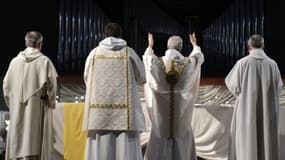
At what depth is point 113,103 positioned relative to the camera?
18.0 ft

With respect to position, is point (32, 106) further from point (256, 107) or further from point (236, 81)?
point (256, 107)

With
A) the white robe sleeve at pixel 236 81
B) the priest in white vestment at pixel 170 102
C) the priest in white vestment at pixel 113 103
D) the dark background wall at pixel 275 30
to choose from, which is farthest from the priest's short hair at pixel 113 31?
the dark background wall at pixel 275 30

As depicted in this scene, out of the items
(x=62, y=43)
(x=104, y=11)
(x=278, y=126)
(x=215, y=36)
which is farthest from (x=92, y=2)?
(x=278, y=126)

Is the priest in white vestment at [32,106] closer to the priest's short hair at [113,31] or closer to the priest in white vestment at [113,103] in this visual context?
the priest in white vestment at [113,103]

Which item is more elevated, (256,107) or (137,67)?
(137,67)

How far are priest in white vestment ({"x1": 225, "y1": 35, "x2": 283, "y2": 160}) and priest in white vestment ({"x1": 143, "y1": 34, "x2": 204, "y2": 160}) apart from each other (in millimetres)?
501

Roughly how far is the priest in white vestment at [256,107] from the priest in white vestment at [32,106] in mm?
1919

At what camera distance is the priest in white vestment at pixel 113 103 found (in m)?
5.45

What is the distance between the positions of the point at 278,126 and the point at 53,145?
250 cm

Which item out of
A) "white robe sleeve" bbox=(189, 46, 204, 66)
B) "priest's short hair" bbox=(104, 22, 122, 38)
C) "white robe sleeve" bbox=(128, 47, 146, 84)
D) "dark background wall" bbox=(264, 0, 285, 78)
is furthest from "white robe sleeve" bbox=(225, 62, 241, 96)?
"dark background wall" bbox=(264, 0, 285, 78)

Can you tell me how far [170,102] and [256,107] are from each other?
906mm

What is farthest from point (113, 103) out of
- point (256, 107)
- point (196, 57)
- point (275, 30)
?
point (275, 30)

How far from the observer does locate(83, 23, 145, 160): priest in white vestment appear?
5.45 m

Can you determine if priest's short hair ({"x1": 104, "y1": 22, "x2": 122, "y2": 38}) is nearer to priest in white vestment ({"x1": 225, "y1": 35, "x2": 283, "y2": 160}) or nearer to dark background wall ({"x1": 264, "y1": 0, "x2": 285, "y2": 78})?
priest in white vestment ({"x1": 225, "y1": 35, "x2": 283, "y2": 160})
